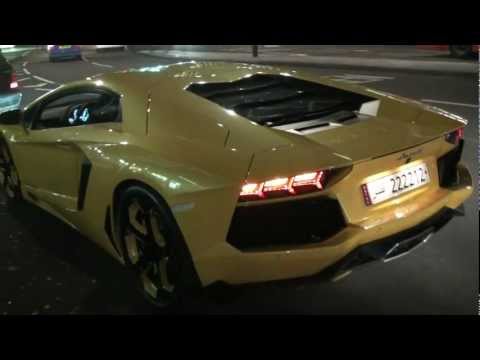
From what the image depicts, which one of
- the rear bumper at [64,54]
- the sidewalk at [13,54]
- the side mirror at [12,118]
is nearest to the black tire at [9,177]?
the side mirror at [12,118]

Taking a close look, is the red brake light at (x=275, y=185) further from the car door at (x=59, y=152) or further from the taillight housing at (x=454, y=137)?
the car door at (x=59, y=152)

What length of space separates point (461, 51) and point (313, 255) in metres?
13.6

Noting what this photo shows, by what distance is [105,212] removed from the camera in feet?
10.2

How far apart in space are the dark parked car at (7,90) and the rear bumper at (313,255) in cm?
700

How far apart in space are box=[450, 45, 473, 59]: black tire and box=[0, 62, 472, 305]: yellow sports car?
11738mm

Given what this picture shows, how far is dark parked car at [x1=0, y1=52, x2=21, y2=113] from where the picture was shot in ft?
27.3

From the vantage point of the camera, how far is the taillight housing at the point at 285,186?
90.3 inches

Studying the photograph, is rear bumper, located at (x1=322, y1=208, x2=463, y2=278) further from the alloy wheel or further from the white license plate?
the alloy wheel

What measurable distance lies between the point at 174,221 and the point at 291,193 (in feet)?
1.98

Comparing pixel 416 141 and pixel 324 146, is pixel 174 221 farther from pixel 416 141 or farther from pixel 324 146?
pixel 416 141

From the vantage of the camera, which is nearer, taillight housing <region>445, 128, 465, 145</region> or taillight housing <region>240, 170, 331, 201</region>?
taillight housing <region>240, 170, 331, 201</region>

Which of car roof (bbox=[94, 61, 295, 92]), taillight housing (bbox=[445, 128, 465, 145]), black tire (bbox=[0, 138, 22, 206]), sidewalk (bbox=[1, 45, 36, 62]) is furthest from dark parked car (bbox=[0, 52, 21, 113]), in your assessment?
sidewalk (bbox=[1, 45, 36, 62])

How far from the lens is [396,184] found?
255 cm
